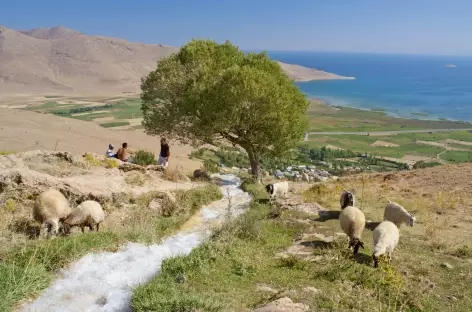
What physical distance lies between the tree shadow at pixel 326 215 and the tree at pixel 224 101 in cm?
688

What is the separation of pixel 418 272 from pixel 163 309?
624 centimetres

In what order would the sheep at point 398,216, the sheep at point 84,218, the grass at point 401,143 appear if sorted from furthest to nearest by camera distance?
the grass at point 401,143, the sheep at point 398,216, the sheep at point 84,218

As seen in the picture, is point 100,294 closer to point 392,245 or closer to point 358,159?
point 392,245

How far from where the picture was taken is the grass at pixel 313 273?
7.70 meters

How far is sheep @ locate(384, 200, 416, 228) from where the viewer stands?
43.2 feet

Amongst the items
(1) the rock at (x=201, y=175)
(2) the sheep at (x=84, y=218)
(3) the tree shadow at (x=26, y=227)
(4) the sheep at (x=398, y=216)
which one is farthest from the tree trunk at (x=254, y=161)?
(3) the tree shadow at (x=26, y=227)

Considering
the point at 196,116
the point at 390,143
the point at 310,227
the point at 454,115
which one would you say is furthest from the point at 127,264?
the point at 454,115

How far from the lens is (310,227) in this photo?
13.2m

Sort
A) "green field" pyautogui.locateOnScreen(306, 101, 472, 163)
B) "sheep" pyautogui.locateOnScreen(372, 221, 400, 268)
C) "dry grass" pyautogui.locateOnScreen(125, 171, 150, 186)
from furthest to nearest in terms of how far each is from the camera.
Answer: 1. "green field" pyautogui.locateOnScreen(306, 101, 472, 163)
2. "dry grass" pyautogui.locateOnScreen(125, 171, 150, 186)
3. "sheep" pyautogui.locateOnScreen(372, 221, 400, 268)

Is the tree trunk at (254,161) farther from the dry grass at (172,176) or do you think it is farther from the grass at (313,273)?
the grass at (313,273)

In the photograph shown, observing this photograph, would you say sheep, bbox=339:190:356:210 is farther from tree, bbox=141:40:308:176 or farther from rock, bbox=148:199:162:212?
tree, bbox=141:40:308:176

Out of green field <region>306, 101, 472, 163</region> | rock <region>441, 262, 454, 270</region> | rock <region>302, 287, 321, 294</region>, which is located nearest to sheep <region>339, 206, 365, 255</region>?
rock <region>441, 262, 454, 270</region>

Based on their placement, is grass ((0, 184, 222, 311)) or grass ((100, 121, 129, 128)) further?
grass ((100, 121, 129, 128))

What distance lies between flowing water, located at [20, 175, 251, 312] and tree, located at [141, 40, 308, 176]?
1030 centimetres
